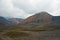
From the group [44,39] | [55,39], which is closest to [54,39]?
[55,39]

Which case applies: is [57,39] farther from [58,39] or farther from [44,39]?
[44,39]

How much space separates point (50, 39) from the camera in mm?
69688

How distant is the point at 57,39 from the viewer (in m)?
69.9

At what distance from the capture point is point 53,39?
70188mm

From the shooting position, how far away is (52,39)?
230 feet

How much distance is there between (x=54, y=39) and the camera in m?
70.3

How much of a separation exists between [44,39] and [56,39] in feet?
19.7

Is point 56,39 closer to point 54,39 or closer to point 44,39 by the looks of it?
point 54,39

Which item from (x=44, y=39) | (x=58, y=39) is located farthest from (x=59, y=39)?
(x=44, y=39)

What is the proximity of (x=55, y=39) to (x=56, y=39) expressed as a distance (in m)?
0.45

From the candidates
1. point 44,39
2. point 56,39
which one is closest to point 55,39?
point 56,39

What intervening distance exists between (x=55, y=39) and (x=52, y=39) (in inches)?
56.2

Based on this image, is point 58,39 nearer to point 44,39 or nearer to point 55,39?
point 55,39

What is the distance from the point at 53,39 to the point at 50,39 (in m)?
1.50
